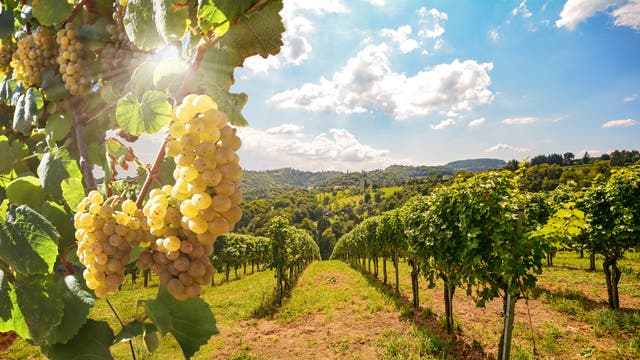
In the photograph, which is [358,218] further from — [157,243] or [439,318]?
[157,243]

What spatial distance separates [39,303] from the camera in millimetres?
1083

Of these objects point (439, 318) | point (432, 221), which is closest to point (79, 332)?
point (432, 221)

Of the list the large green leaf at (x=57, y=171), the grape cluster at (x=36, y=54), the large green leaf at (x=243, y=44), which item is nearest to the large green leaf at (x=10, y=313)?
the large green leaf at (x=57, y=171)

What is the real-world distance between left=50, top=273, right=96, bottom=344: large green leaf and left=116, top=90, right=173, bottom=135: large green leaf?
61cm

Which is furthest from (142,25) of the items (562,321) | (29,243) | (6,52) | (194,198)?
(562,321)

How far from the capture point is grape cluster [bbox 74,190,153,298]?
0.80m

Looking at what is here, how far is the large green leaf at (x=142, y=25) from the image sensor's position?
0.88 metres

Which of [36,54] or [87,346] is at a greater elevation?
[36,54]

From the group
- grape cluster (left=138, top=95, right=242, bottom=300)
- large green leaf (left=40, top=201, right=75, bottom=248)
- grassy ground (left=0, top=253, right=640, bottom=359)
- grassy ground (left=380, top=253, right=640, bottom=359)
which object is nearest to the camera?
grape cluster (left=138, top=95, right=242, bottom=300)

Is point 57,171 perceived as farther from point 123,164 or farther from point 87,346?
point 87,346

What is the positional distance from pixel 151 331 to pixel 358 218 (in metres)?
118

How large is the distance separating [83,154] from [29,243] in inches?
14.4

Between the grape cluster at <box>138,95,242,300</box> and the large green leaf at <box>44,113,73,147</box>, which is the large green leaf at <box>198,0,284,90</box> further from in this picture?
the large green leaf at <box>44,113,73,147</box>

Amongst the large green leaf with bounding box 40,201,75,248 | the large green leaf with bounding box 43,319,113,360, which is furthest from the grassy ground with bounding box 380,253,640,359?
the large green leaf with bounding box 40,201,75,248
